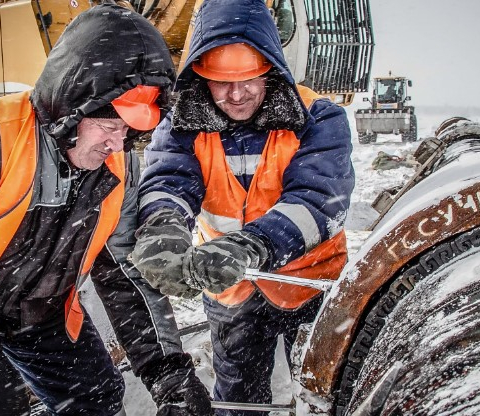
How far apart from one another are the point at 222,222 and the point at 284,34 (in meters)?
4.40

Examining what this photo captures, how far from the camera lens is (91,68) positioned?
1632mm

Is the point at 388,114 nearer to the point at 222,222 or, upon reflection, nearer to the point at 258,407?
the point at 222,222

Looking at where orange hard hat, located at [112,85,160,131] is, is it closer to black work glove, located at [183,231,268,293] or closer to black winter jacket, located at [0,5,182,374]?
black winter jacket, located at [0,5,182,374]

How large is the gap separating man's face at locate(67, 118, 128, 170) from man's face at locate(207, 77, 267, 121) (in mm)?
467

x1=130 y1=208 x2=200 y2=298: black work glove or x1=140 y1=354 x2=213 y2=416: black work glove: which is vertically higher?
Answer: x1=130 y1=208 x2=200 y2=298: black work glove

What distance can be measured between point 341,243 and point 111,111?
1.20 metres

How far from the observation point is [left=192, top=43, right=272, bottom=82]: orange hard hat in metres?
1.97

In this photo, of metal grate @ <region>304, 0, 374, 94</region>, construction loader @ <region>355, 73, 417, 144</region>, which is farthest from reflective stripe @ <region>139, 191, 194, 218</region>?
construction loader @ <region>355, 73, 417, 144</region>

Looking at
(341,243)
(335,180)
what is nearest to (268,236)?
(335,180)

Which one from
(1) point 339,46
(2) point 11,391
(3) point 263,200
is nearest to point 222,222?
(3) point 263,200

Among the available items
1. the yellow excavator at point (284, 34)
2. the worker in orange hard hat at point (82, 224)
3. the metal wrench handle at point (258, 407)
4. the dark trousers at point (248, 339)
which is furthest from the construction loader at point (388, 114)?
the metal wrench handle at point (258, 407)

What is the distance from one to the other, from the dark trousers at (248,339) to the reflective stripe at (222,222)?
36 cm

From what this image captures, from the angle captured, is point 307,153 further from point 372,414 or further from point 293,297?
point 372,414

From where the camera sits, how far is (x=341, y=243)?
2346 millimetres
